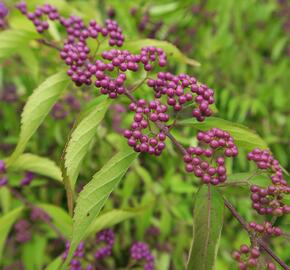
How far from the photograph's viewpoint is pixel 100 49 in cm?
214

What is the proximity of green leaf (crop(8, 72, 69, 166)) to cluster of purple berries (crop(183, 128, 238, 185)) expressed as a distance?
580 mm

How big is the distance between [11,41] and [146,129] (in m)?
0.81

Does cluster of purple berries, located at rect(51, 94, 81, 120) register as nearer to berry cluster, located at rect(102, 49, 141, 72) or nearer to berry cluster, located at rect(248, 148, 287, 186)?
berry cluster, located at rect(102, 49, 141, 72)

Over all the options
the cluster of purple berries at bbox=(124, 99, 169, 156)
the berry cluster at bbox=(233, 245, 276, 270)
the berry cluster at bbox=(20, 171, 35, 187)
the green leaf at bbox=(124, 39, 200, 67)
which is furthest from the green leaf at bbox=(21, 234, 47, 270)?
the berry cluster at bbox=(233, 245, 276, 270)

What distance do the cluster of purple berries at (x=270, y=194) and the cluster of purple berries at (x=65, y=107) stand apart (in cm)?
167

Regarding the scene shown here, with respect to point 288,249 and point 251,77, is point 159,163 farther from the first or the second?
point 251,77

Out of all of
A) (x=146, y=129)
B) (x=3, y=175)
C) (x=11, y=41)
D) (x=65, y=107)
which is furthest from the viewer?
(x=65, y=107)

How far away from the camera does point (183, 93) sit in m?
1.64

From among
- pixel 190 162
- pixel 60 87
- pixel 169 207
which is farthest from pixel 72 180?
pixel 169 207

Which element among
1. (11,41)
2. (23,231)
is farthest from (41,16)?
(23,231)

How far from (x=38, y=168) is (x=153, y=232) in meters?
1.14

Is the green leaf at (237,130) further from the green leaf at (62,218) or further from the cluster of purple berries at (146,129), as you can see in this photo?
the green leaf at (62,218)

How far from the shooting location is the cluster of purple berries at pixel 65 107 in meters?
3.01

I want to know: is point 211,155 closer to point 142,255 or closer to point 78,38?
point 78,38
